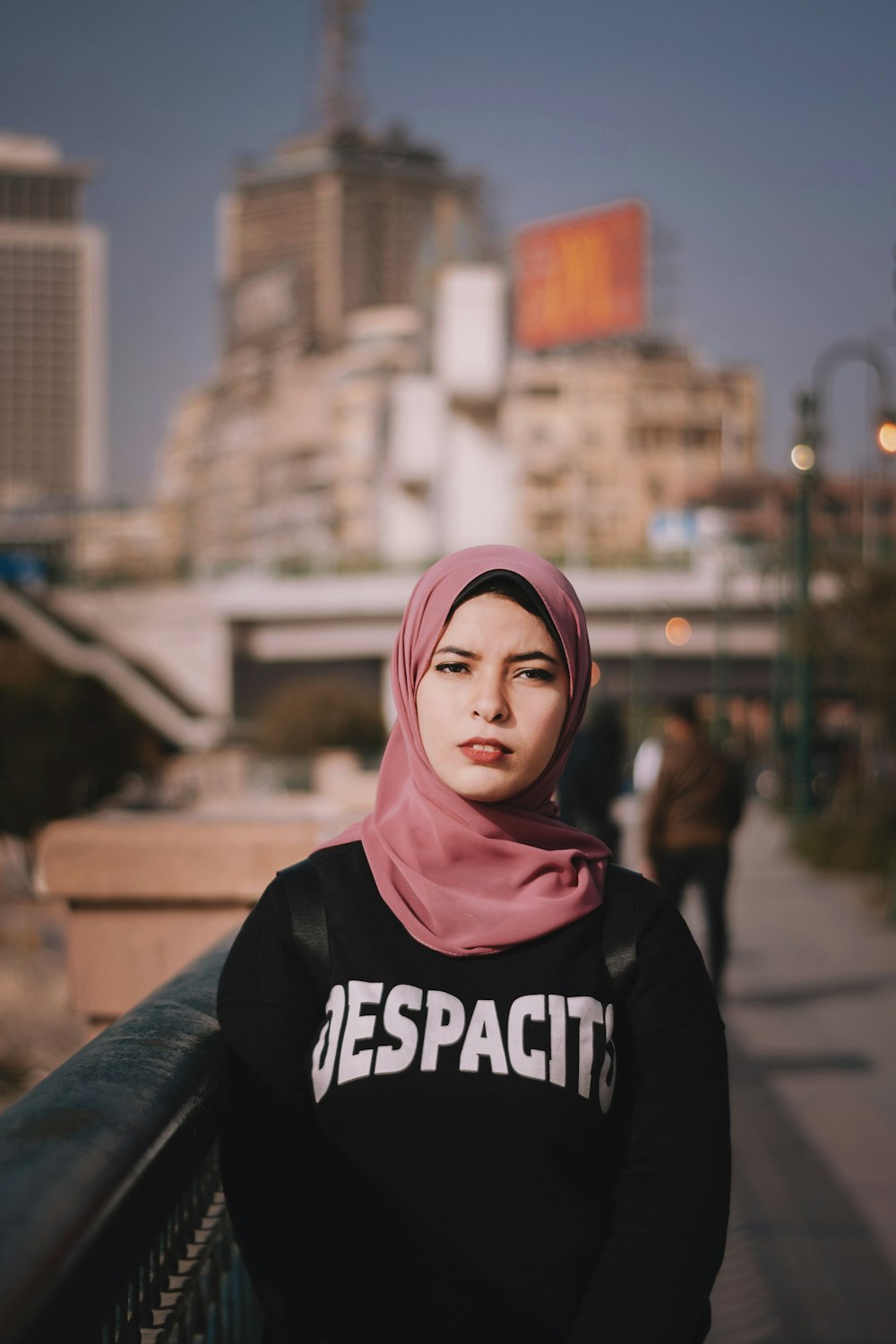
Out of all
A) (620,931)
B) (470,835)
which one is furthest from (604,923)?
(470,835)

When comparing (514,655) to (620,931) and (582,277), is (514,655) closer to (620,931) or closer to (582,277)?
(620,931)

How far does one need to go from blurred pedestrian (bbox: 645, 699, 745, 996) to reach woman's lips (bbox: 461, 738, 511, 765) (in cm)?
704

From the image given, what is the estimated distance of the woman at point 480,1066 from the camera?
210cm

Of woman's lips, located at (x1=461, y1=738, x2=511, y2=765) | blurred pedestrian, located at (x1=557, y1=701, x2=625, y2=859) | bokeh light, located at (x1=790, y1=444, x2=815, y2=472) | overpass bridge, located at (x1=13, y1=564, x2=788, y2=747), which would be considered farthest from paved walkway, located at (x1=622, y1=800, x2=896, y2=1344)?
overpass bridge, located at (x1=13, y1=564, x2=788, y2=747)

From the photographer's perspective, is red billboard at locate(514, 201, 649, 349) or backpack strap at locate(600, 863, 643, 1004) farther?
red billboard at locate(514, 201, 649, 349)

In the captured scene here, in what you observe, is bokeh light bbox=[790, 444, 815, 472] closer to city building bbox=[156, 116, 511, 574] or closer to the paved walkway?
the paved walkway

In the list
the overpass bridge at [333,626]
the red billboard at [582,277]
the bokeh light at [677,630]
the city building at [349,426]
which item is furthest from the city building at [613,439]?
the bokeh light at [677,630]

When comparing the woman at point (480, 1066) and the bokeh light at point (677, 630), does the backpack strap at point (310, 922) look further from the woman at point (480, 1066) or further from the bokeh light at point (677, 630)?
the bokeh light at point (677, 630)

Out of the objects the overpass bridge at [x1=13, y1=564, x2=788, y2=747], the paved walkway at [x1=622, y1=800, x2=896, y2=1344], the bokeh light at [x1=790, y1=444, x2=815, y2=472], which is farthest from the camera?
the overpass bridge at [x1=13, y1=564, x2=788, y2=747]

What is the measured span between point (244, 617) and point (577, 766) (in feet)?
164

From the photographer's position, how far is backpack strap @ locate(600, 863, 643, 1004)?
7.25ft

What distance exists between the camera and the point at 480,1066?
2107mm

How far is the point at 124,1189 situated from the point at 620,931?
82 centimetres

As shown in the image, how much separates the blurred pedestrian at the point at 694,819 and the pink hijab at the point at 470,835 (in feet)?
22.7
